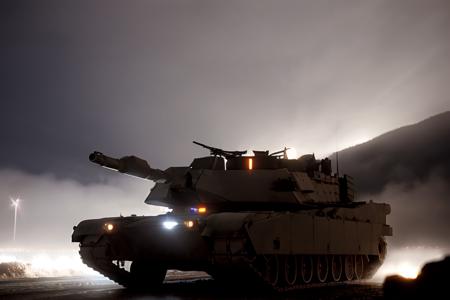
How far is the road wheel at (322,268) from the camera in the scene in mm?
15812

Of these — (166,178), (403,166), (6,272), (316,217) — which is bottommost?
(6,272)

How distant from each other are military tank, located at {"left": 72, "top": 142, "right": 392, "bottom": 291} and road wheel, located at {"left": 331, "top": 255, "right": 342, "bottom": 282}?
29 millimetres

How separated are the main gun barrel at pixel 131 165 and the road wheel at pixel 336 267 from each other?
5344 mm

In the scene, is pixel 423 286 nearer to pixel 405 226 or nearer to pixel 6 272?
pixel 6 272

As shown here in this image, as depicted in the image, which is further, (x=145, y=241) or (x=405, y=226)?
(x=405, y=226)

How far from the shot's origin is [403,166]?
10400cm

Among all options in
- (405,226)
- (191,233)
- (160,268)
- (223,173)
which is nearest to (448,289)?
(191,233)

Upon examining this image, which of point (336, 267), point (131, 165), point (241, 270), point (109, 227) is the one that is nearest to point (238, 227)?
point (241, 270)

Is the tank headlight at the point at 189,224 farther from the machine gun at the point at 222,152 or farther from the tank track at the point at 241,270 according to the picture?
the machine gun at the point at 222,152

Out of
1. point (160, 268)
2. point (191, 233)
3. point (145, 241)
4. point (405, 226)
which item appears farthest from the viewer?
point (405, 226)

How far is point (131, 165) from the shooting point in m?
15.1

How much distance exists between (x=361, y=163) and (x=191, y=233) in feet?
340

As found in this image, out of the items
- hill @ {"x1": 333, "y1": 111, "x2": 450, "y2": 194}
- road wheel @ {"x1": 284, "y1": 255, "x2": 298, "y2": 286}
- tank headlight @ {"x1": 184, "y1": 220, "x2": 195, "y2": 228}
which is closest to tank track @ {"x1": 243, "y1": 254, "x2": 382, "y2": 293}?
road wheel @ {"x1": 284, "y1": 255, "x2": 298, "y2": 286}

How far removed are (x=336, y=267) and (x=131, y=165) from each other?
672cm
